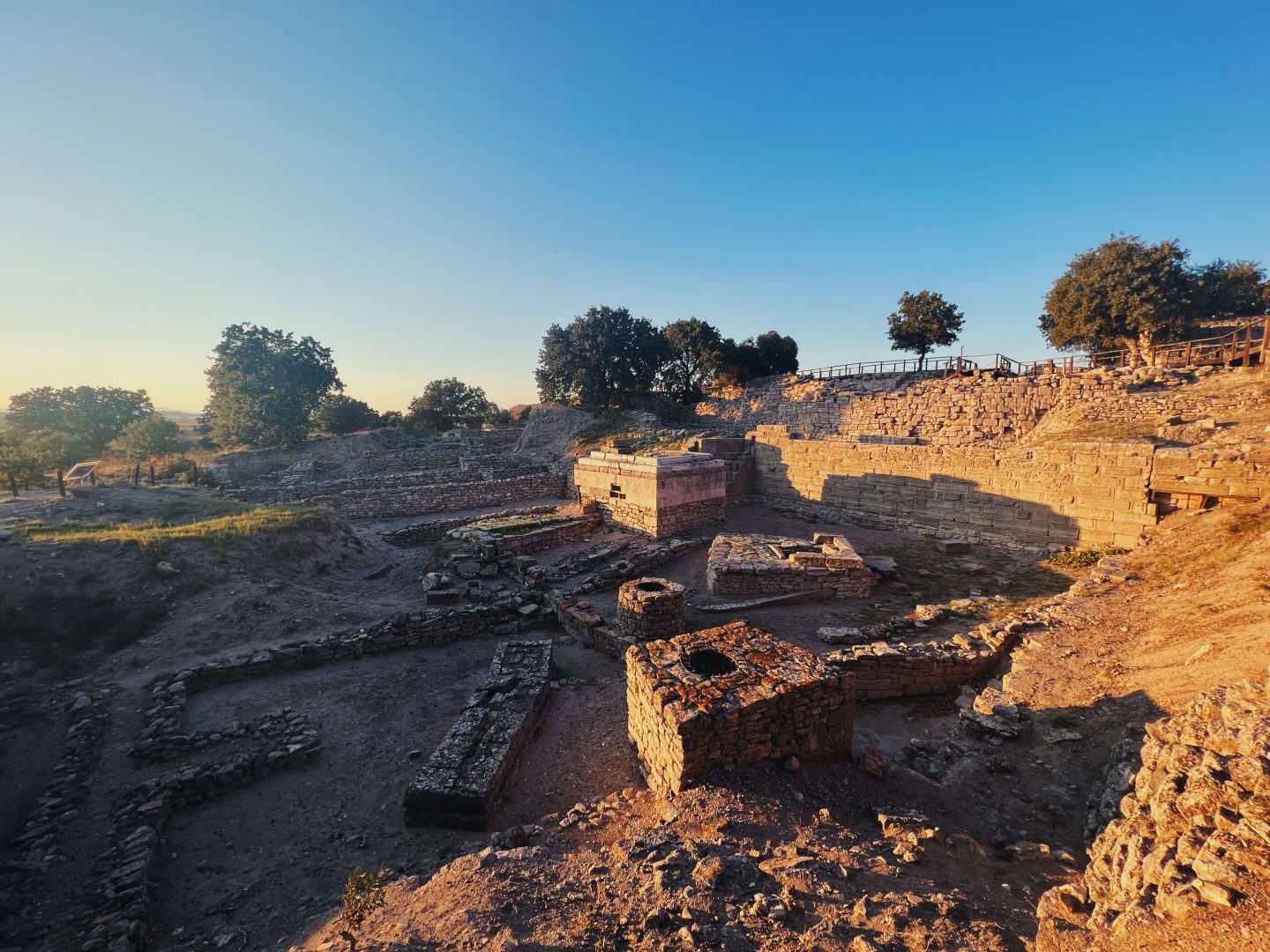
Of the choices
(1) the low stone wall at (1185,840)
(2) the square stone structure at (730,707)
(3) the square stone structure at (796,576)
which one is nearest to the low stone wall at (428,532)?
(3) the square stone structure at (796,576)

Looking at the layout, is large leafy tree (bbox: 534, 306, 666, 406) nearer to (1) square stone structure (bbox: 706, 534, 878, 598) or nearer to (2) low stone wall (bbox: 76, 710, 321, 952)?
(1) square stone structure (bbox: 706, 534, 878, 598)

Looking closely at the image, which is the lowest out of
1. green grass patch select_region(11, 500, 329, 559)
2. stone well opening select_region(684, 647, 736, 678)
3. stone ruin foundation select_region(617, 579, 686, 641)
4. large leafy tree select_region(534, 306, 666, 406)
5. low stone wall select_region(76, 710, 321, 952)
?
low stone wall select_region(76, 710, 321, 952)

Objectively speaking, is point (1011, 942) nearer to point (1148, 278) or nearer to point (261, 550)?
point (261, 550)

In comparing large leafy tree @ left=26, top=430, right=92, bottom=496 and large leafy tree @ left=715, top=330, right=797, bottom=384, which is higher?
large leafy tree @ left=715, top=330, right=797, bottom=384

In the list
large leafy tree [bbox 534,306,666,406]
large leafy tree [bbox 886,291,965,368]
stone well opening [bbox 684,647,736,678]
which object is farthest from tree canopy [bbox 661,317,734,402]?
stone well opening [bbox 684,647,736,678]

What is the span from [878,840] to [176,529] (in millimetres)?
15132

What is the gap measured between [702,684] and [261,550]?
38.0 feet

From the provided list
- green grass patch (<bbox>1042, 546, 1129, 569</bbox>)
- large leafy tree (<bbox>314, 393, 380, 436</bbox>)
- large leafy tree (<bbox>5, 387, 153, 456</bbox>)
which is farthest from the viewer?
large leafy tree (<bbox>314, 393, 380, 436</bbox>)

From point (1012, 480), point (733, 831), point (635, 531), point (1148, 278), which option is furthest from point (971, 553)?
point (1148, 278)

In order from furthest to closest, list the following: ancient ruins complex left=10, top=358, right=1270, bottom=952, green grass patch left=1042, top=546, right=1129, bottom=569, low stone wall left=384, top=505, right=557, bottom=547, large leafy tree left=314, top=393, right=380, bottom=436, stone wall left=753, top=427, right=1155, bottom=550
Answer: large leafy tree left=314, top=393, right=380, bottom=436
low stone wall left=384, top=505, right=557, bottom=547
stone wall left=753, top=427, right=1155, bottom=550
green grass patch left=1042, top=546, right=1129, bottom=569
ancient ruins complex left=10, top=358, right=1270, bottom=952

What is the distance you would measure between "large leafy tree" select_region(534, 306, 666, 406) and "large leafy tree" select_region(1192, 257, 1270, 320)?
105ft

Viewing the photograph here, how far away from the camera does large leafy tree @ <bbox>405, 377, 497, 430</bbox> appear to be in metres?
40.3

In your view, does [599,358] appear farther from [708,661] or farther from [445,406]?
[708,661]

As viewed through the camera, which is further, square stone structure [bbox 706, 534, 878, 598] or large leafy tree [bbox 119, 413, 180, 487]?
large leafy tree [bbox 119, 413, 180, 487]
